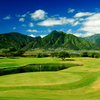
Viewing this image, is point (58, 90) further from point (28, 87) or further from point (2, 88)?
point (2, 88)

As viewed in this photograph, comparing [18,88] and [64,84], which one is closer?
[18,88]

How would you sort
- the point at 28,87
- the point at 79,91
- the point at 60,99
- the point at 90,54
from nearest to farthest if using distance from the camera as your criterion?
the point at 60,99
the point at 79,91
the point at 28,87
the point at 90,54

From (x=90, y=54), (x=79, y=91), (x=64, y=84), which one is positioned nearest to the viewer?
(x=79, y=91)

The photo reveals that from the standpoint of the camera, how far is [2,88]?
98.3ft

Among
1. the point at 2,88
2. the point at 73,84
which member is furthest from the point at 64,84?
the point at 2,88

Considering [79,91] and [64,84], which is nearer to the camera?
[79,91]

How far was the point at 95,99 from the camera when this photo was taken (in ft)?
75.3

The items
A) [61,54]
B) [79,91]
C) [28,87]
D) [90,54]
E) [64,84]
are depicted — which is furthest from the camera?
[90,54]

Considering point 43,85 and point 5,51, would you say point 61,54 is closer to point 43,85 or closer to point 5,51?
point 5,51

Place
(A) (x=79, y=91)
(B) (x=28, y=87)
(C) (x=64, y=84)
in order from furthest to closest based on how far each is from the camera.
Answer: (C) (x=64, y=84), (B) (x=28, y=87), (A) (x=79, y=91)

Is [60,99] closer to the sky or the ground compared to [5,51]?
closer to the ground

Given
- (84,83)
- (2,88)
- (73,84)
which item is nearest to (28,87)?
(2,88)

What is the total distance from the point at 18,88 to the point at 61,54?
111493 millimetres

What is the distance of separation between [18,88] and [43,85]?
609 centimetres
